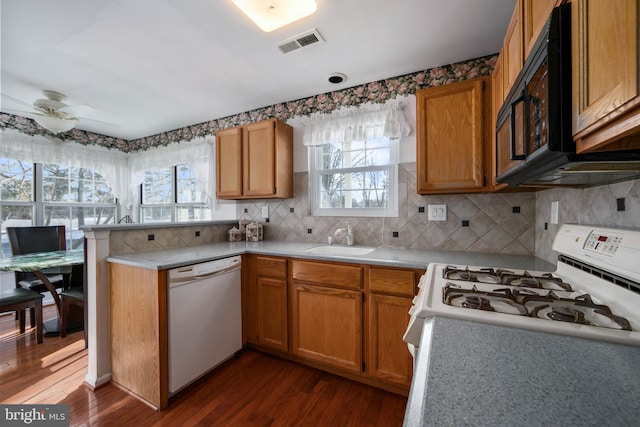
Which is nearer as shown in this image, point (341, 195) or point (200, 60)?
point (200, 60)

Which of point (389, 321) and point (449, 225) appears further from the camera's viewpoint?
point (449, 225)

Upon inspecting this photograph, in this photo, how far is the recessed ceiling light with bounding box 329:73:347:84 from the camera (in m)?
2.21

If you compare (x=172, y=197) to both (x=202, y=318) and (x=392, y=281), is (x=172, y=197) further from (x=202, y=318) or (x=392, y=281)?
(x=392, y=281)

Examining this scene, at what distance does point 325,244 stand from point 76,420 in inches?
77.3

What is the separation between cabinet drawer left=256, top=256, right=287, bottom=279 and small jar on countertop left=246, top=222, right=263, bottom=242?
2.15 feet

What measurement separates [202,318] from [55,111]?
2.52 meters

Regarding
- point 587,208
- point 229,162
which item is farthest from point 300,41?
point 587,208

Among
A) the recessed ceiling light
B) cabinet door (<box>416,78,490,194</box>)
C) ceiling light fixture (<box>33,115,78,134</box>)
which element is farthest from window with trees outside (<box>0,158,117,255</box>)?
cabinet door (<box>416,78,490,194</box>)

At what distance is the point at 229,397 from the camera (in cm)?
167

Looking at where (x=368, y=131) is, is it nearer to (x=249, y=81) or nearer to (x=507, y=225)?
(x=249, y=81)

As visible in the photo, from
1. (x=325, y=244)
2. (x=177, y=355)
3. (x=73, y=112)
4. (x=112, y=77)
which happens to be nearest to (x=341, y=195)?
(x=325, y=244)

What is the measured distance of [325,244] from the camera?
2463mm

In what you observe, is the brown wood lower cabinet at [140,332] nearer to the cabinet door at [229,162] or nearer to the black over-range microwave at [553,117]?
the cabinet door at [229,162]

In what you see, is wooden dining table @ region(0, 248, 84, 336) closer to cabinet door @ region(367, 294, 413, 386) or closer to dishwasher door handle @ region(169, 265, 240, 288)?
dishwasher door handle @ region(169, 265, 240, 288)
